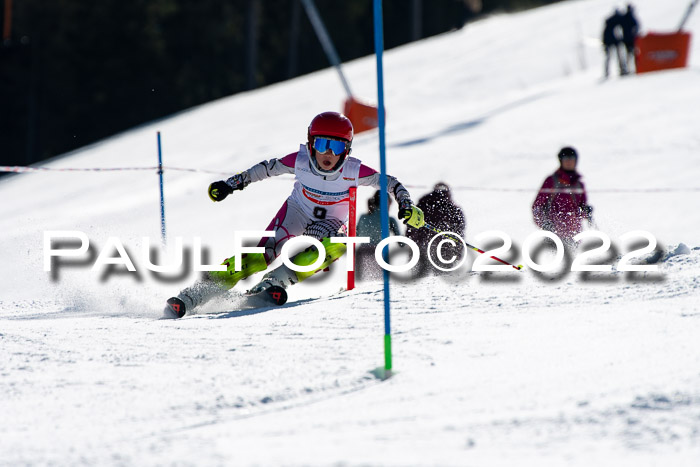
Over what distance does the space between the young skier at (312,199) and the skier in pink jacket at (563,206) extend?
184cm

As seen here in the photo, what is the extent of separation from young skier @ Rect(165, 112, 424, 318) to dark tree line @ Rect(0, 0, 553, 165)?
91.5ft

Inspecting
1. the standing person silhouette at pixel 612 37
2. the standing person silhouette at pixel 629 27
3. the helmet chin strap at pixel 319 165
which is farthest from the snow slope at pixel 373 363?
the standing person silhouette at pixel 612 37

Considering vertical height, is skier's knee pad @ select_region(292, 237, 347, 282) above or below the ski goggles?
below

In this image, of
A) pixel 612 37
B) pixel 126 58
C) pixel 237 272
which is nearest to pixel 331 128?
pixel 237 272

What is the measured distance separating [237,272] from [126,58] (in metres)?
33.0

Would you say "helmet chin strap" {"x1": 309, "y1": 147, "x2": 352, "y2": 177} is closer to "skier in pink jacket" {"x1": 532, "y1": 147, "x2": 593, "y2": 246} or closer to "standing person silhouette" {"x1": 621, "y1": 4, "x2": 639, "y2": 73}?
"skier in pink jacket" {"x1": 532, "y1": 147, "x2": 593, "y2": 246}

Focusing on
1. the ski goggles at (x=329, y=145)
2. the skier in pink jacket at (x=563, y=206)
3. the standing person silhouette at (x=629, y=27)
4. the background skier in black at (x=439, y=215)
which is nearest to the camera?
the ski goggles at (x=329, y=145)

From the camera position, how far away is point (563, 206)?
8.50m

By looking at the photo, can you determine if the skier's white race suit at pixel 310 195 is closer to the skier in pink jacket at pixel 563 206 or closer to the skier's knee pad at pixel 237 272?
the skier's knee pad at pixel 237 272

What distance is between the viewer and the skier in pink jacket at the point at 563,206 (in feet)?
27.8

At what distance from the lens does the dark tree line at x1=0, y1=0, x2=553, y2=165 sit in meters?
36.1

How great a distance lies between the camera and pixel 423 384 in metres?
4.49

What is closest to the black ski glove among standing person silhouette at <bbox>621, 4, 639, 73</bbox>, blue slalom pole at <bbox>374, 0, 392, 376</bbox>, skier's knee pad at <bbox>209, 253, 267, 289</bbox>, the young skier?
the young skier

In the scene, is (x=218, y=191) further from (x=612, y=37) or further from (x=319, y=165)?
(x=612, y=37)
